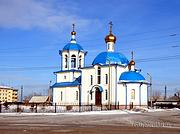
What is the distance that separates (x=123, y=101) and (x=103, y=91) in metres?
3.83

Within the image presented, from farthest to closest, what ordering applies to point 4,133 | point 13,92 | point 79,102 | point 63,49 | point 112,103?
1. point 13,92
2. point 63,49
3. point 79,102
4. point 112,103
5. point 4,133

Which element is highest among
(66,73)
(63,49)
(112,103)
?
(63,49)

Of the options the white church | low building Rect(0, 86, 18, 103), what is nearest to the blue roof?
the white church

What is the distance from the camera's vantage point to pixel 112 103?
57250 millimetres

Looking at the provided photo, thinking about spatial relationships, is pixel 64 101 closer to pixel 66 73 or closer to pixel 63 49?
pixel 66 73

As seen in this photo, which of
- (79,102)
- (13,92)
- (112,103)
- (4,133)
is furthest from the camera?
(13,92)

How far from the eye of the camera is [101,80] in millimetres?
59094

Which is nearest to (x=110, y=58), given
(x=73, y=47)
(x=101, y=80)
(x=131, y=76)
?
(x=101, y=80)

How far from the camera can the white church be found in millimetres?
57719

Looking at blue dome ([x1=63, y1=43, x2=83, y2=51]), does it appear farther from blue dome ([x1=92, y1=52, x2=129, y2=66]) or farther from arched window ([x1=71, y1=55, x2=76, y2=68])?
blue dome ([x1=92, y1=52, x2=129, y2=66])

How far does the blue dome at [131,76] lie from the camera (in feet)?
189

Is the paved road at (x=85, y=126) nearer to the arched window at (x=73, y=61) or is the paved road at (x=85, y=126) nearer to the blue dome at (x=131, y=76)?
the blue dome at (x=131, y=76)

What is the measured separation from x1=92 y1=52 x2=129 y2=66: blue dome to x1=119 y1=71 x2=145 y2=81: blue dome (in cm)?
240

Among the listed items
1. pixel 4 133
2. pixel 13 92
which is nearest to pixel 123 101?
pixel 4 133
